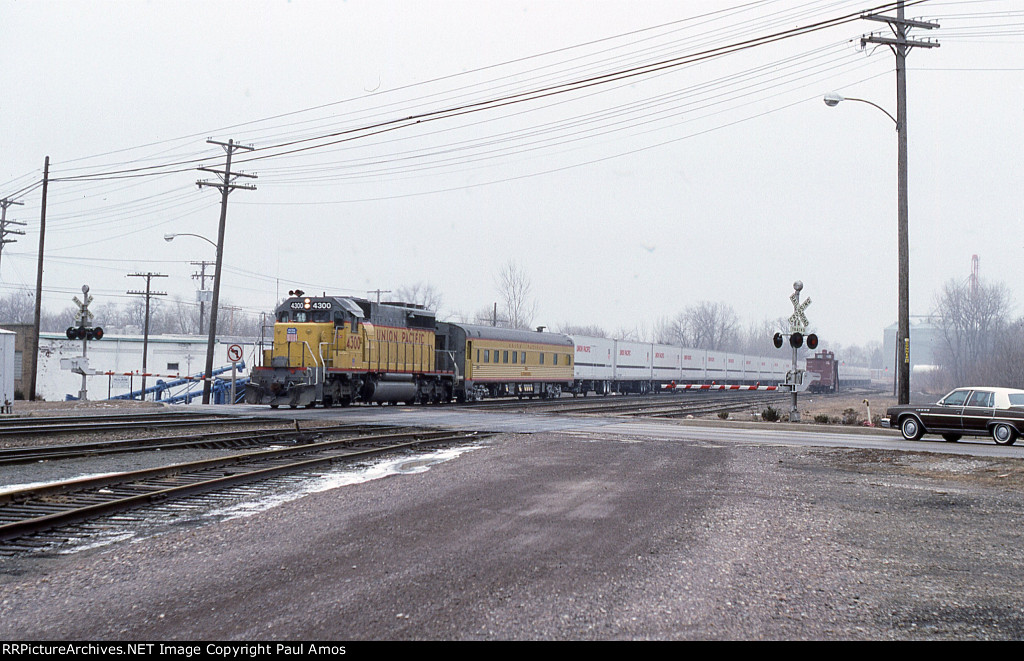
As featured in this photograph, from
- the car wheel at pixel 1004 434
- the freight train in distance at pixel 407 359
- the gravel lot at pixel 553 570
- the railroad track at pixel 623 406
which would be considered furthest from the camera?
the railroad track at pixel 623 406

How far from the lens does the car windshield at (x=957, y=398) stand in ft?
65.2

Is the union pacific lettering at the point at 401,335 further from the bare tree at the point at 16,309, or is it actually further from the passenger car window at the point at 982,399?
the bare tree at the point at 16,309

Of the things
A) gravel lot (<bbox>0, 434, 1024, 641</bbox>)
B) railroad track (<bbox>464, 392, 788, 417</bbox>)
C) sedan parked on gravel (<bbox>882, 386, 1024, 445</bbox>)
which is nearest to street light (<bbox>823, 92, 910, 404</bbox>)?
sedan parked on gravel (<bbox>882, 386, 1024, 445</bbox>)

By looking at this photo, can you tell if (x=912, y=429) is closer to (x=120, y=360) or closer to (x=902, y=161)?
(x=902, y=161)

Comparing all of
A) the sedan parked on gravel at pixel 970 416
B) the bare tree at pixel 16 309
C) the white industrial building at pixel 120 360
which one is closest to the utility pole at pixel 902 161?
the sedan parked on gravel at pixel 970 416

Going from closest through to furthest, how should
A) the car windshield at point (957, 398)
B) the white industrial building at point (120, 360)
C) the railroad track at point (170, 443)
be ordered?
the railroad track at point (170, 443), the car windshield at point (957, 398), the white industrial building at point (120, 360)

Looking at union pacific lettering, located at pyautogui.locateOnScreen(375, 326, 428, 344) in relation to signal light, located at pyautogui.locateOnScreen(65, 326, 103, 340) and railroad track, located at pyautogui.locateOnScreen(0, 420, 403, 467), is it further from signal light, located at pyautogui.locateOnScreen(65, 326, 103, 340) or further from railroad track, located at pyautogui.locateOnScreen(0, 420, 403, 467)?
signal light, located at pyautogui.locateOnScreen(65, 326, 103, 340)

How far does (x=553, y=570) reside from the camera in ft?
20.1

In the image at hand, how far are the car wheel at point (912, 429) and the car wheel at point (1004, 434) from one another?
167 centimetres

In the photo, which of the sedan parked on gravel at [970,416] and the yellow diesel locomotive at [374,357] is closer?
the sedan parked on gravel at [970,416]

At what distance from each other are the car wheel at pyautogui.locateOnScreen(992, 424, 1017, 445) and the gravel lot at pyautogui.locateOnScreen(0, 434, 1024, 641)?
30.3 feet

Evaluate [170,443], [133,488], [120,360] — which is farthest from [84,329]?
[120,360]
